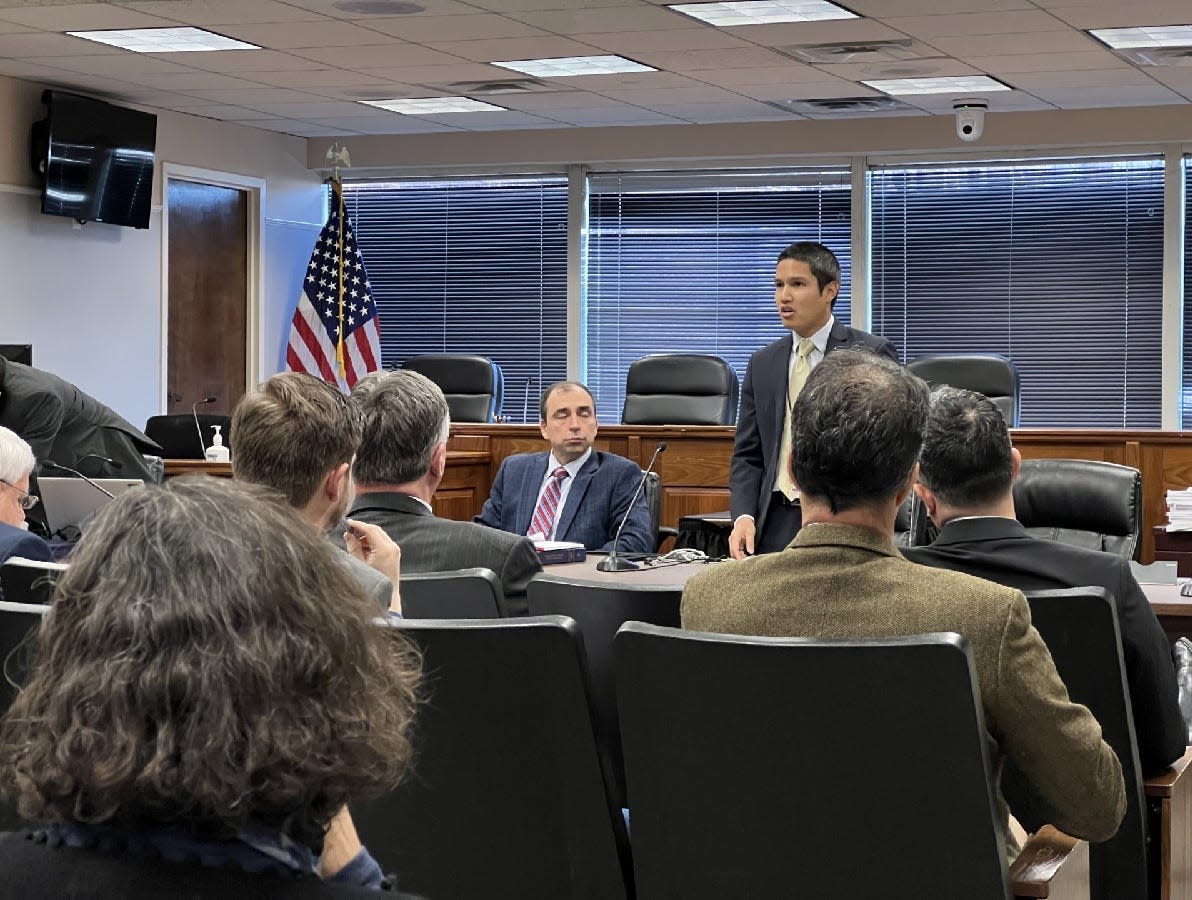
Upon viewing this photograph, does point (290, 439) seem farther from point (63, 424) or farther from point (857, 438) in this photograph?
point (63, 424)

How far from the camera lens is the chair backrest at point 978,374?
7.84 metres

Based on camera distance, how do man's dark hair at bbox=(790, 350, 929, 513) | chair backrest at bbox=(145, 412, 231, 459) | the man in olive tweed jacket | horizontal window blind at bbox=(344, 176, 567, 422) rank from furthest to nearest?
1. horizontal window blind at bbox=(344, 176, 567, 422)
2. chair backrest at bbox=(145, 412, 231, 459)
3. man's dark hair at bbox=(790, 350, 929, 513)
4. the man in olive tweed jacket

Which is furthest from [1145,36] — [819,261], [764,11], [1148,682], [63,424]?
[1148,682]

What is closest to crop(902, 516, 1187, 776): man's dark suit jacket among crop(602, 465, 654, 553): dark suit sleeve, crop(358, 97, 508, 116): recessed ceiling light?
crop(602, 465, 654, 553): dark suit sleeve

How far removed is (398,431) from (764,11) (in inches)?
179

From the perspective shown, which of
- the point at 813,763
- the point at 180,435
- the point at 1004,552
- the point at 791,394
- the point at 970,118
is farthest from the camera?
the point at 970,118

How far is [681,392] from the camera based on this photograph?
27.6 feet

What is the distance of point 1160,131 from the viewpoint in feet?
31.6

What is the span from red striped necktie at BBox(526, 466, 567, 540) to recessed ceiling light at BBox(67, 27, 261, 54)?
346 centimetres

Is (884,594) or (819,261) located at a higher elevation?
(819,261)

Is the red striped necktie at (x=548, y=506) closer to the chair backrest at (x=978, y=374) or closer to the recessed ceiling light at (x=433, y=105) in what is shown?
the chair backrest at (x=978, y=374)

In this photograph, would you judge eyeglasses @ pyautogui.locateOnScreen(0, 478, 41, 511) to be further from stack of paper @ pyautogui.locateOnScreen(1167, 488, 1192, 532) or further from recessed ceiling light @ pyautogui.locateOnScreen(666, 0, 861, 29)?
stack of paper @ pyautogui.locateOnScreen(1167, 488, 1192, 532)

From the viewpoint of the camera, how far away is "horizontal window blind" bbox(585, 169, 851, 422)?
34.8 feet

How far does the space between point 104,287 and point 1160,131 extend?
649cm
